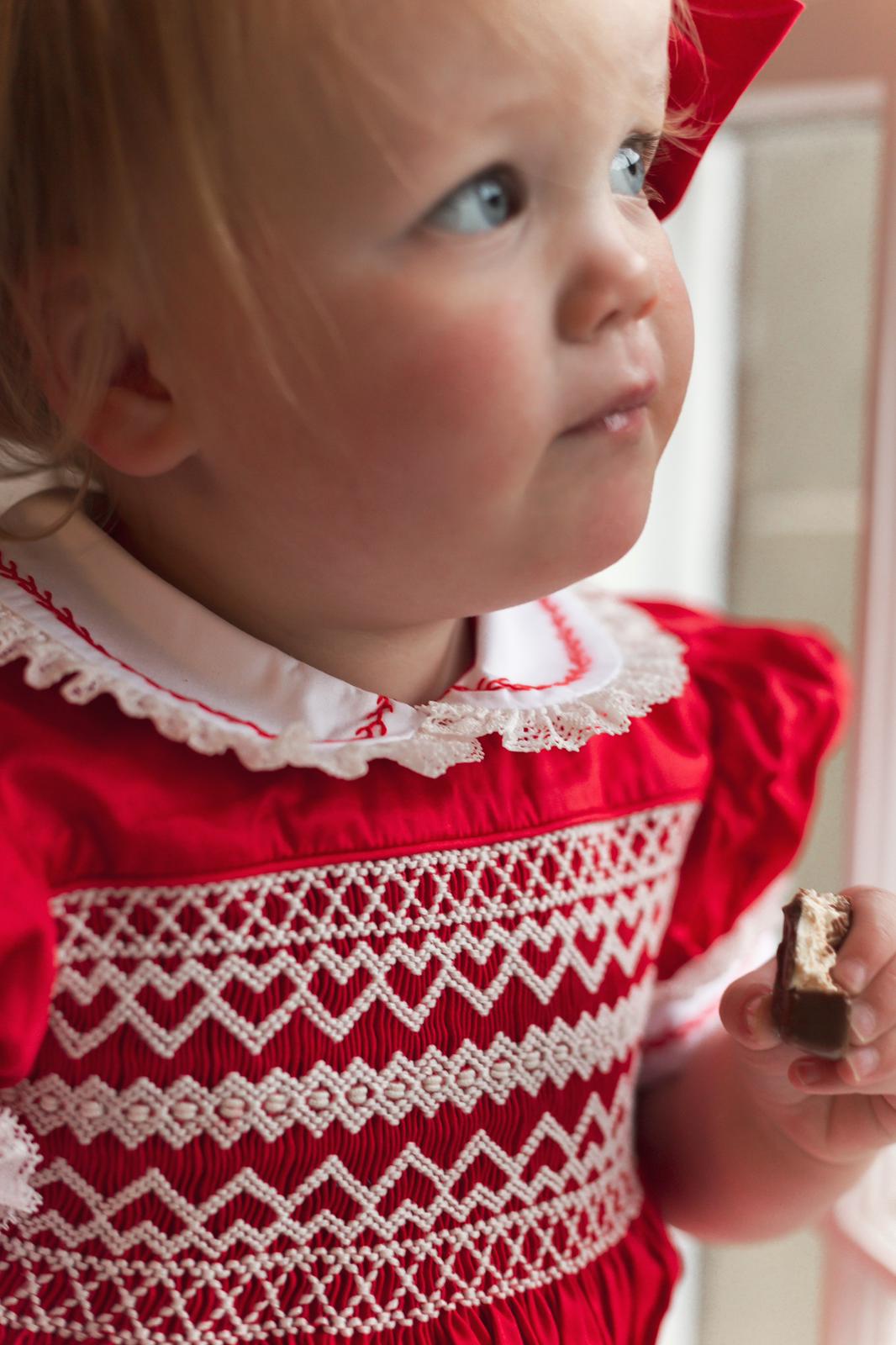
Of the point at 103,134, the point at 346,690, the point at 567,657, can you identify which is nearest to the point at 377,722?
the point at 346,690

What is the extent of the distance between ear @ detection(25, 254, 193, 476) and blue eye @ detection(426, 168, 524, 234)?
10 cm

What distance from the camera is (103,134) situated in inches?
17.5

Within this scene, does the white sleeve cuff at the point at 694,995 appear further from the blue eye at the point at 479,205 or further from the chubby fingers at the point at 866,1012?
the blue eye at the point at 479,205

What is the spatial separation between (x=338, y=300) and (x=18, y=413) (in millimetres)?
154

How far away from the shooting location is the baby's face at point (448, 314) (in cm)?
42

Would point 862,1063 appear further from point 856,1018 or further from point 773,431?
point 773,431

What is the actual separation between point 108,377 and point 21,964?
7.8 inches

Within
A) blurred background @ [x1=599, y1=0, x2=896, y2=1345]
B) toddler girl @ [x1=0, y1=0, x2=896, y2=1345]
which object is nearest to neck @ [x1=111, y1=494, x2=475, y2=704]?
toddler girl @ [x1=0, y1=0, x2=896, y2=1345]

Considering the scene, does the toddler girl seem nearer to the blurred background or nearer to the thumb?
the thumb

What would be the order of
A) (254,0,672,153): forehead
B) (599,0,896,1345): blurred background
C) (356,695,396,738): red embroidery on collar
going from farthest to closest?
1. (599,0,896,1345): blurred background
2. (356,695,396,738): red embroidery on collar
3. (254,0,672,153): forehead

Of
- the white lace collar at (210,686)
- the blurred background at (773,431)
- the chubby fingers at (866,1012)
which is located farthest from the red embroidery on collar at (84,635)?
the blurred background at (773,431)

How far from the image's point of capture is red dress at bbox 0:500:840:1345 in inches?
19.6

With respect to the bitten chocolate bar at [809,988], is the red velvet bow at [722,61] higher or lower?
higher

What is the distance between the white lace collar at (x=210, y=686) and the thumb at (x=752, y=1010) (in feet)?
0.34
